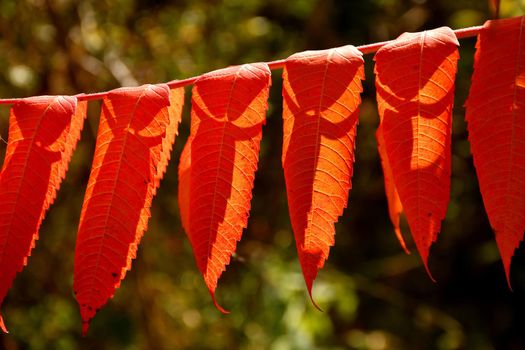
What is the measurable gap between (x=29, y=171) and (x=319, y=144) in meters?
0.54

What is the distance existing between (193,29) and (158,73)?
323 millimetres

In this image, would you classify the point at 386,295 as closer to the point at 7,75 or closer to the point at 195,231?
the point at 7,75

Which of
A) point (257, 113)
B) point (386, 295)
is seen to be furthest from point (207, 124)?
point (386, 295)

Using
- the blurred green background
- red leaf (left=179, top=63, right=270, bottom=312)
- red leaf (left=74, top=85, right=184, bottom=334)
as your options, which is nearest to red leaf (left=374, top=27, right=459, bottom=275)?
red leaf (left=179, top=63, right=270, bottom=312)

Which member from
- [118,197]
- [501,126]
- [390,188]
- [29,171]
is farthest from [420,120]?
[29,171]

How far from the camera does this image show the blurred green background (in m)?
3.08

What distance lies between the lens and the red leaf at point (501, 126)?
940mm

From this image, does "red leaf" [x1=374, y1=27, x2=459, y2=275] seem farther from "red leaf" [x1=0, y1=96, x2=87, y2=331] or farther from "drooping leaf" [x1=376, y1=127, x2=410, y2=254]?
"red leaf" [x1=0, y1=96, x2=87, y2=331]

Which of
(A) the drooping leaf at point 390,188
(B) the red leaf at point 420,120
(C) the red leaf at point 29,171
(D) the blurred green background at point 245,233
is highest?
(B) the red leaf at point 420,120

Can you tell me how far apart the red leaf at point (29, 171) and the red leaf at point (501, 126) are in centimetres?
75

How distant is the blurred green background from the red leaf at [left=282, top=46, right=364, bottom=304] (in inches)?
72.8

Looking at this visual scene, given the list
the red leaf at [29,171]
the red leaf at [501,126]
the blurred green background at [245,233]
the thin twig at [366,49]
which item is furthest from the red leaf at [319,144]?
the blurred green background at [245,233]

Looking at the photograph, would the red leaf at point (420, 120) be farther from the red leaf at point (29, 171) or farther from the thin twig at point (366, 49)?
the red leaf at point (29, 171)

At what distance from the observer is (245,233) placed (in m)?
3.66
